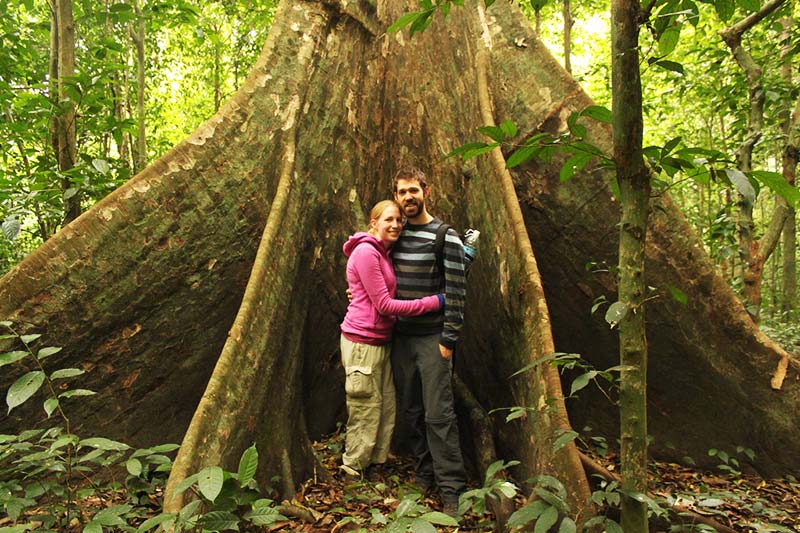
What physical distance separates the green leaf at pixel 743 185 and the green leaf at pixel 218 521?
1.79 metres

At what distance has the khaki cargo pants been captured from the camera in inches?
130

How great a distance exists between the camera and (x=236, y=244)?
349cm

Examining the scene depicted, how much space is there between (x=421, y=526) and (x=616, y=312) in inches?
33.5

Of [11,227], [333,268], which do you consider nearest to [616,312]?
[333,268]

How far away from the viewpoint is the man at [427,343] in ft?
10.2

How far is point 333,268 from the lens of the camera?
12.5 ft

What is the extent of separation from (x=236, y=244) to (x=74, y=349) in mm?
1077

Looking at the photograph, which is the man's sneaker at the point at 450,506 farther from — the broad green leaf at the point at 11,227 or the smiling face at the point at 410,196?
the broad green leaf at the point at 11,227

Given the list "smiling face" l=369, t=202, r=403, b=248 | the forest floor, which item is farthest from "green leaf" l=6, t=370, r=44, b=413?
"smiling face" l=369, t=202, r=403, b=248

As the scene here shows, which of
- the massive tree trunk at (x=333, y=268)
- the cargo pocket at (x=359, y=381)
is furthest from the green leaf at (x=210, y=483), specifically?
the cargo pocket at (x=359, y=381)

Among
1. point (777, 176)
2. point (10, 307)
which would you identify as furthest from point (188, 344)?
point (777, 176)

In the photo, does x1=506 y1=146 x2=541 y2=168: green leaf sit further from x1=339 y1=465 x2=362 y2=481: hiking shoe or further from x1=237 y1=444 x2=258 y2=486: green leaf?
x1=339 y1=465 x2=362 y2=481: hiking shoe

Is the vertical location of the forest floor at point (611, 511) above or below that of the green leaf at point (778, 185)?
below

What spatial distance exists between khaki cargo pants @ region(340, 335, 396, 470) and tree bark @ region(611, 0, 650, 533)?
1824mm
